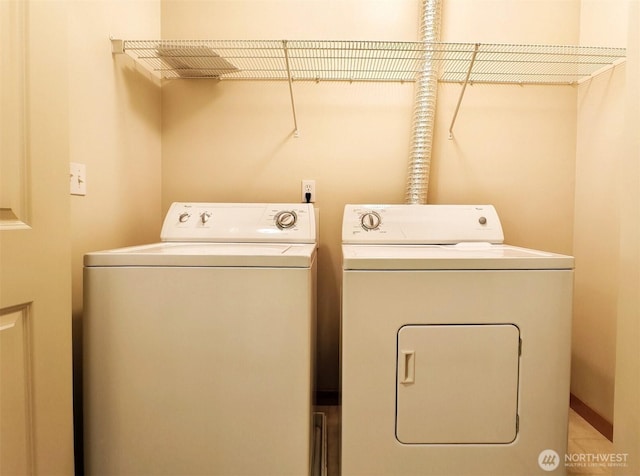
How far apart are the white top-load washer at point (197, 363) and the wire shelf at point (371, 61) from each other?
109 cm

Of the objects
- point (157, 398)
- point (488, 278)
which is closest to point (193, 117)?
point (157, 398)

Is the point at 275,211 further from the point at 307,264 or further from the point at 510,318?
the point at 510,318

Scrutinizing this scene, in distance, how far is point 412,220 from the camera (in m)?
1.57

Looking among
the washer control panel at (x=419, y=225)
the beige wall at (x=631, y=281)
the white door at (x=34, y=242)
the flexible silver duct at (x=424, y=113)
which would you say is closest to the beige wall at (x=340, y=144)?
the flexible silver duct at (x=424, y=113)

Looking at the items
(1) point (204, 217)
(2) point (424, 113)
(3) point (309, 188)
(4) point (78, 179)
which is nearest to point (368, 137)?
(2) point (424, 113)

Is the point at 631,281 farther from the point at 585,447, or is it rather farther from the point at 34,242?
the point at 34,242

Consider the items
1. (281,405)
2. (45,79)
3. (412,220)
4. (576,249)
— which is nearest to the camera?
(45,79)

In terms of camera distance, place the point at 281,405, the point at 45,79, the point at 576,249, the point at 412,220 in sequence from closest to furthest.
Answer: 1. the point at 45,79
2. the point at 281,405
3. the point at 412,220
4. the point at 576,249

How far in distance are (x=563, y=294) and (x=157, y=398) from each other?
1.29 m

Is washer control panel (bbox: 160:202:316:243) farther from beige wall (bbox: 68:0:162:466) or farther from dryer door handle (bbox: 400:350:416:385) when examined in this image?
dryer door handle (bbox: 400:350:416:385)

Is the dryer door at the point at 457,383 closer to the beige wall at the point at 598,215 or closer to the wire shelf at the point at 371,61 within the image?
the beige wall at the point at 598,215

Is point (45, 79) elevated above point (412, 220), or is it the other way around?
point (45, 79)

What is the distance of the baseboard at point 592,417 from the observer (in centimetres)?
153

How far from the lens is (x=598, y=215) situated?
165 cm
